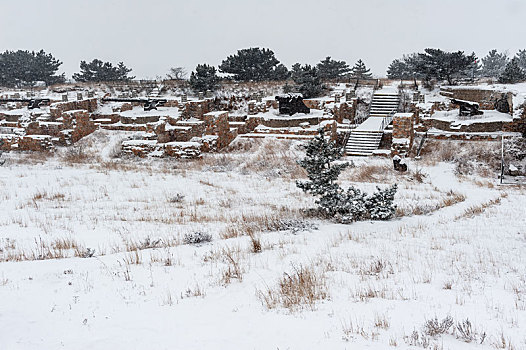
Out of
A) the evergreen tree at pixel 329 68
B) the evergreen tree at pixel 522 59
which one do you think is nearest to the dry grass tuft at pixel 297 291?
the evergreen tree at pixel 329 68

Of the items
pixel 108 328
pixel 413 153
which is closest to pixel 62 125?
pixel 413 153

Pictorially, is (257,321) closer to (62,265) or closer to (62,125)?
(62,265)

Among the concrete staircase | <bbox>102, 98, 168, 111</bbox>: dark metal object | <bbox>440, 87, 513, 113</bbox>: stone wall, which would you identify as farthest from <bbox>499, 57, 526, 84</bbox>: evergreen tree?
<bbox>102, 98, 168, 111</bbox>: dark metal object

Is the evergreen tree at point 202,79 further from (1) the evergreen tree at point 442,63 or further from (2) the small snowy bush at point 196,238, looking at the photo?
(2) the small snowy bush at point 196,238

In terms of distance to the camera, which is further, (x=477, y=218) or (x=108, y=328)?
(x=477, y=218)

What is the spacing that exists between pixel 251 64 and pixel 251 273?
96.9 ft

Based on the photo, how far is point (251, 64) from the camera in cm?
3188

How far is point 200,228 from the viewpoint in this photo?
666 centimetres

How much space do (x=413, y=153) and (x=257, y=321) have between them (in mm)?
14711

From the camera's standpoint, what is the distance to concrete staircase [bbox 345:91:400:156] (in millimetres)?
Answer: 16609

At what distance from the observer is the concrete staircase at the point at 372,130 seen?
16609 mm

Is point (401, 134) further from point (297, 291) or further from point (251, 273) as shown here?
point (297, 291)

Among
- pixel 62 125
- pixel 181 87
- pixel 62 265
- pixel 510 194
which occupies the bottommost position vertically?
pixel 510 194

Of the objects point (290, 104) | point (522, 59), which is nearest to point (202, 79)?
→ point (290, 104)
